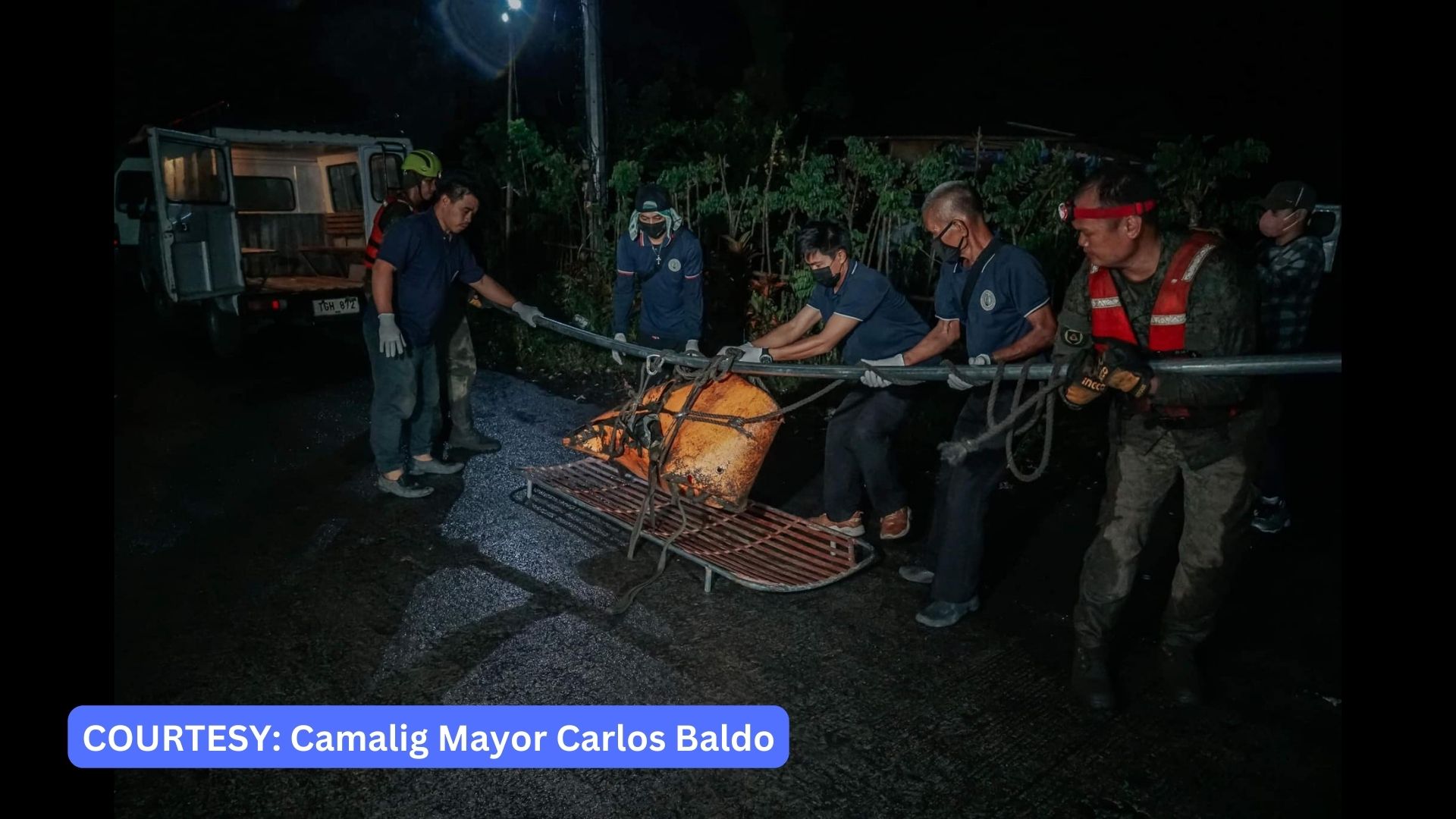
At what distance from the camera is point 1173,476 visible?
3.27m

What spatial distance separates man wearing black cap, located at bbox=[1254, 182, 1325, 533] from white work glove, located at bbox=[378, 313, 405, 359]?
4.87 m

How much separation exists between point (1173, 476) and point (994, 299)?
106cm

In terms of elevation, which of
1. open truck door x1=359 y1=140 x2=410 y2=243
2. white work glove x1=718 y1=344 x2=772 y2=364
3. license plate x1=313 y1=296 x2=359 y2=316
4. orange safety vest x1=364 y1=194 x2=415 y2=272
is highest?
open truck door x1=359 y1=140 x2=410 y2=243

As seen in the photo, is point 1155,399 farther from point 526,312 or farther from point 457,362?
point 457,362

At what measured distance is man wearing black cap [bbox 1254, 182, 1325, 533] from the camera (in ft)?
15.8

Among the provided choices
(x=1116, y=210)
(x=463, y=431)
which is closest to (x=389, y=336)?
(x=463, y=431)

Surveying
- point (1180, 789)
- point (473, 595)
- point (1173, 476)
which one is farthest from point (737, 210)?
point (1180, 789)

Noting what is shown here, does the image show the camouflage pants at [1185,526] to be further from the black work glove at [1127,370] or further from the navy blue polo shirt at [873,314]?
the navy blue polo shirt at [873,314]

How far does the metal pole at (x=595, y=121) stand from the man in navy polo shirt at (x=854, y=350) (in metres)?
5.48

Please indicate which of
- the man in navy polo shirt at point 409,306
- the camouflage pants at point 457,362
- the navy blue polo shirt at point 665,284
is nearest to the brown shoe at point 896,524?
the navy blue polo shirt at point 665,284

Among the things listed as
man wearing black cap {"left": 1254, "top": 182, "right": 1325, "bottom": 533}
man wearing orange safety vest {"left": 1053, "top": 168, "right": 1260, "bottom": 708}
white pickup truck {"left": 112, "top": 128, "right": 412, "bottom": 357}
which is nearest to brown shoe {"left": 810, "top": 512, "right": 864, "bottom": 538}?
man wearing orange safety vest {"left": 1053, "top": 168, "right": 1260, "bottom": 708}

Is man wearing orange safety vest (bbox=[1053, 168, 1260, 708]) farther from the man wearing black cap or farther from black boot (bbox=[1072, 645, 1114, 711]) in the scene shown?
the man wearing black cap

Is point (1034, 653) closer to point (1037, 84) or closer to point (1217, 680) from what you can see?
point (1217, 680)

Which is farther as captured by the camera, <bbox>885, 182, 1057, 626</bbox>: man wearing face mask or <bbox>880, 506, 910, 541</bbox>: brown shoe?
<bbox>880, 506, 910, 541</bbox>: brown shoe
